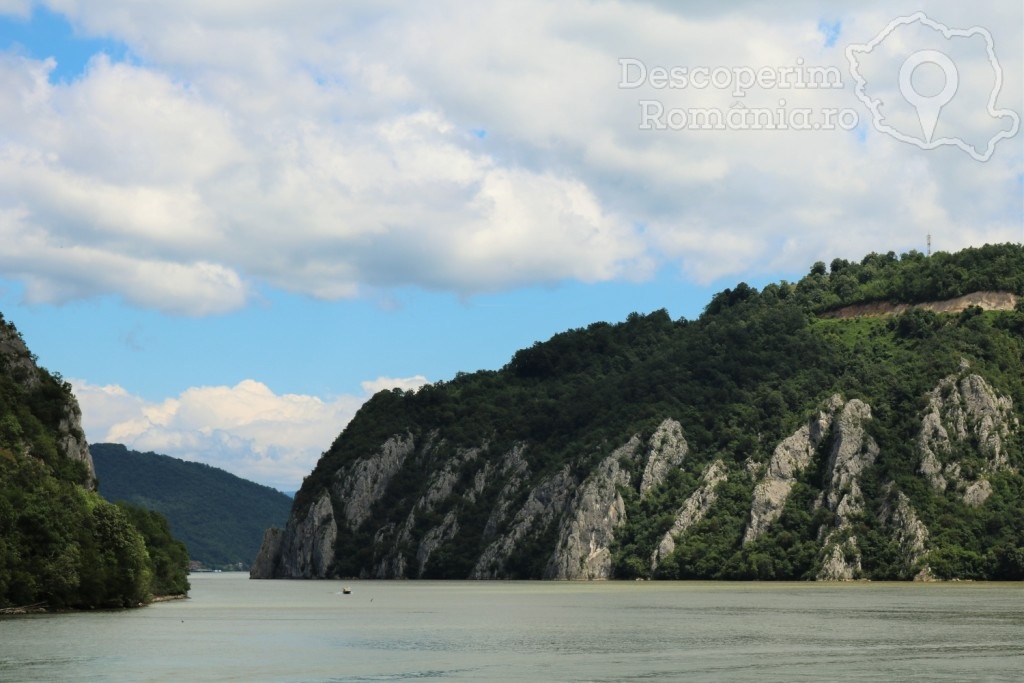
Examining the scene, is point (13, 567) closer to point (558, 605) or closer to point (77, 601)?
point (77, 601)

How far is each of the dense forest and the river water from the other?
13.2 feet

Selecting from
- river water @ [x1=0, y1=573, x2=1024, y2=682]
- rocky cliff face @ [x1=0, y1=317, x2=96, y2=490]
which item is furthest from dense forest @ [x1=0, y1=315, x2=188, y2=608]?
river water @ [x1=0, y1=573, x2=1024, y2=682]

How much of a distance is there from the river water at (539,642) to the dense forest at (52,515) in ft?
13.2

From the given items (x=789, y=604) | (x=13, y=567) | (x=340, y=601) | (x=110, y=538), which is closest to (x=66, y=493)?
(x=110, y=538)

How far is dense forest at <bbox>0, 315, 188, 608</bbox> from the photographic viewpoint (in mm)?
118438

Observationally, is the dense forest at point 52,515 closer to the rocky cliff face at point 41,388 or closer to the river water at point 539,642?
the rocky cliff face at point 41,388

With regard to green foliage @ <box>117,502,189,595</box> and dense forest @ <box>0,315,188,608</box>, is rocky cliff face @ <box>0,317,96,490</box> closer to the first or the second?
dense forest @ <box>0,315,188,608</box>

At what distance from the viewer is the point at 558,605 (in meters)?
154

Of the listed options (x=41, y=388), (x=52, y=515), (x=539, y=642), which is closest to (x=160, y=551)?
(x=41, y=388)

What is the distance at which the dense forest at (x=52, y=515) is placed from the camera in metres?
118

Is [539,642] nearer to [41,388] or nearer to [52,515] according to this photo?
[52,515]

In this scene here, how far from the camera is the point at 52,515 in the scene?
121 m

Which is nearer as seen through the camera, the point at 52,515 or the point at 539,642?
the point at 539,642

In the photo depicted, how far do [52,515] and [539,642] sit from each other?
48.1 meters
